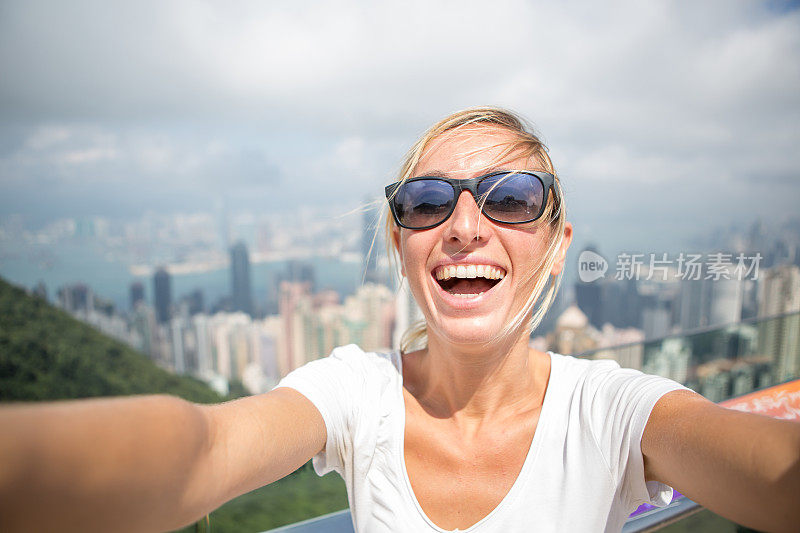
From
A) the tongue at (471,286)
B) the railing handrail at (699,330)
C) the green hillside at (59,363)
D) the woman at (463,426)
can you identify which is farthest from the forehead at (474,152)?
the green hillside at (59,363)

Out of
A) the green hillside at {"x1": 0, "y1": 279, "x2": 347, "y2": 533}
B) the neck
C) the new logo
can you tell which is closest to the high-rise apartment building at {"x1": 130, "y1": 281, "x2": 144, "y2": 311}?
the green hillside at {"x1": 0, "y1": 279, "x2": 347, "y2": 533}

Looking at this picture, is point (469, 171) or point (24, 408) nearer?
point (24, 408)

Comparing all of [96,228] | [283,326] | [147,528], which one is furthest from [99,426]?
[96,228]

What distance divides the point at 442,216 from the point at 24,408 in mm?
978

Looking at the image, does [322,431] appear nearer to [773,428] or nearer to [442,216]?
[442,216]

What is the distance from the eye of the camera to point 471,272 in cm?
123

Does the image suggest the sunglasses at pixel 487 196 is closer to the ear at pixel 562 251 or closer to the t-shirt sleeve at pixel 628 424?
the ear at pixel 562 251

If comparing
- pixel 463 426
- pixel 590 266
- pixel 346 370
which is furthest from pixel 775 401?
pixel 346 370

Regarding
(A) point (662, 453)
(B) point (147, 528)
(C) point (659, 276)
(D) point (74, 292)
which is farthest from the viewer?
(D) point (74, 292)

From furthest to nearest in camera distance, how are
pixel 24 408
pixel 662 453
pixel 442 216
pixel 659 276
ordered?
pixel 659 276, pixel 442 216, pixel 662 453, pixel 24 408

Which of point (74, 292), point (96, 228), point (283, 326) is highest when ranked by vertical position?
point (96, 228)

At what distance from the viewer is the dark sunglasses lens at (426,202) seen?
1276 mm

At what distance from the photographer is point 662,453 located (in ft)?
3.02

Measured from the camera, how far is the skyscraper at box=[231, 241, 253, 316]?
3497 centimetres
